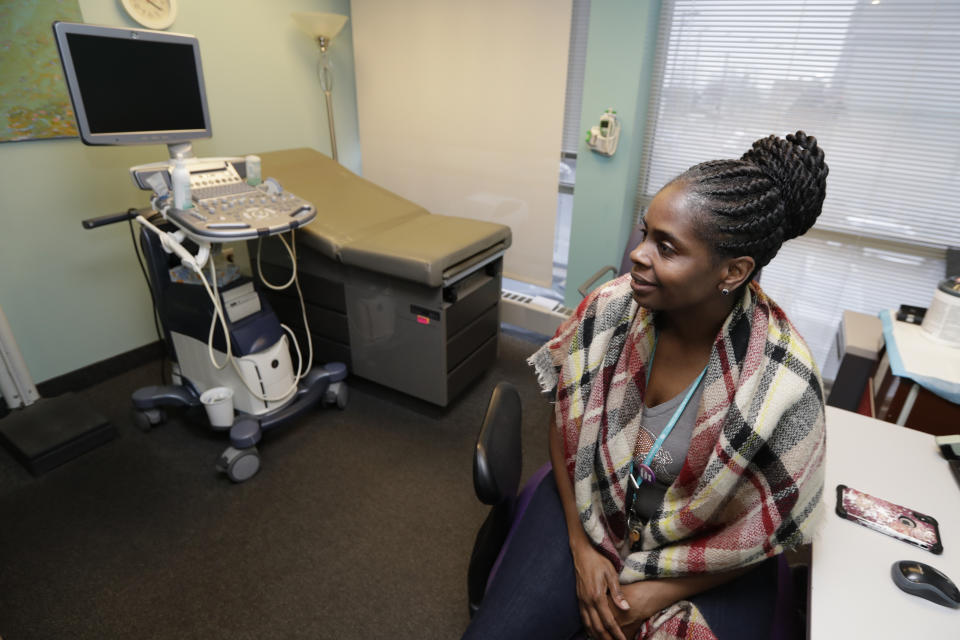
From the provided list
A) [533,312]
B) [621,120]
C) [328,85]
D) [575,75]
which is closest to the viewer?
[621,120]

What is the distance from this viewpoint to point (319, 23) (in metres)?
2.71

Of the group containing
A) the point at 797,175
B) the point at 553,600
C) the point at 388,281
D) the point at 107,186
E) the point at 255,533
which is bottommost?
the point at 255,533

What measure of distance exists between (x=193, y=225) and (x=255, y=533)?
3.40ft

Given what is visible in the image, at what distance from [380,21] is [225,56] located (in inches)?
35.6

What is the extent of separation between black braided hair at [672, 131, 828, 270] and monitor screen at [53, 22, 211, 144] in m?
1.79

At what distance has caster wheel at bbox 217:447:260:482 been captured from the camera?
1.92 m

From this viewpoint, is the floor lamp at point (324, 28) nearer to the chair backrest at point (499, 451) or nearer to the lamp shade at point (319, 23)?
the lamp shade at point (319, 23)

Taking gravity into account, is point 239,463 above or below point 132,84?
below

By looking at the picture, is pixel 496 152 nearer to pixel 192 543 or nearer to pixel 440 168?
pixel 440 168

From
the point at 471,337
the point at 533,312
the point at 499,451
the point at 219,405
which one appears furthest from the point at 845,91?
the point at 219,405

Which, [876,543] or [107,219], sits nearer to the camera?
[876,543]

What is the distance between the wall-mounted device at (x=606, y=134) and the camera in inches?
95.5

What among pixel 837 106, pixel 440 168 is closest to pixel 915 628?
pixel 837 106

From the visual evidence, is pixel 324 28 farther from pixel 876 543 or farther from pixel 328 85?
pixel 876 543
